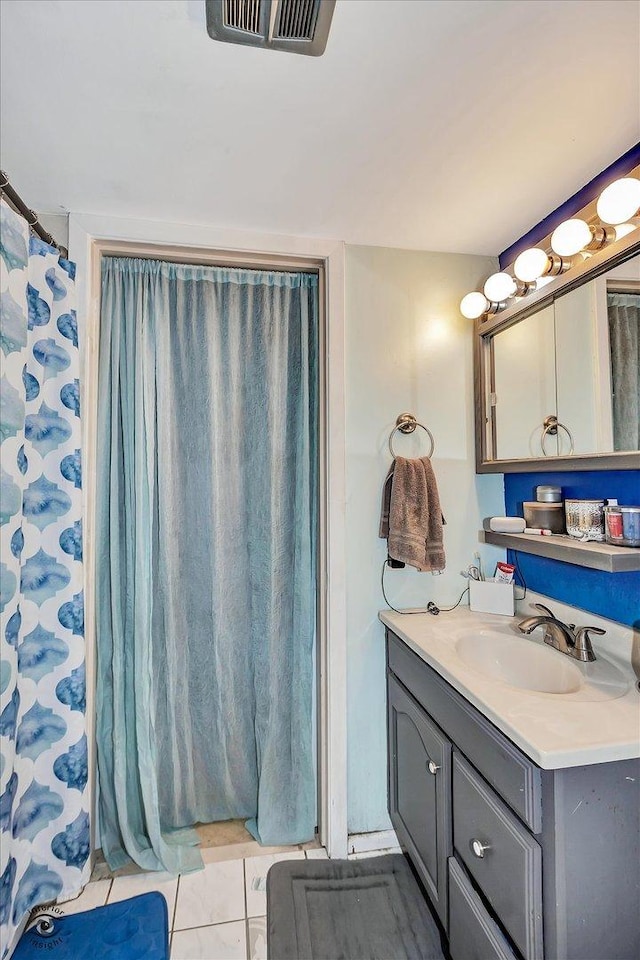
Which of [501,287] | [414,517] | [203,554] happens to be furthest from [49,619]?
[501,287]

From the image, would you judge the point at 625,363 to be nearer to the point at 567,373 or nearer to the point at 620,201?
the point at 567,373

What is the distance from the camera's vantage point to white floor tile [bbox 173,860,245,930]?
1433mm

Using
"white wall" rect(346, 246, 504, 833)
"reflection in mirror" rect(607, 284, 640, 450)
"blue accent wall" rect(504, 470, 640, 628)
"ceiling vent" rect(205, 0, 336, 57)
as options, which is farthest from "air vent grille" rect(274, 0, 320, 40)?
"blue accent wall" rect(504, 470, 640, 628)

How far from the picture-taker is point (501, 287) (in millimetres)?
1608

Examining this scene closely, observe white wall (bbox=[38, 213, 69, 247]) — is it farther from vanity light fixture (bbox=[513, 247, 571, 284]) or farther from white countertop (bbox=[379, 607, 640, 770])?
white countertop (bbox=[379, 607, 640, 770])

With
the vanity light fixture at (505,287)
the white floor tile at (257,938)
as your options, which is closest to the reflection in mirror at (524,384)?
the vanity light fixture at (505,287)

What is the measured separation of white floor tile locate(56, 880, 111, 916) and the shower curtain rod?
2094 mm

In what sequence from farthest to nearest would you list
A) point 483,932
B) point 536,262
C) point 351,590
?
point 351,590, point 536,262, point 483,932

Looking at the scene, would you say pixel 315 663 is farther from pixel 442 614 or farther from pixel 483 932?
pixel 483 932

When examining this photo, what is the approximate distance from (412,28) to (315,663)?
1851 millimetres

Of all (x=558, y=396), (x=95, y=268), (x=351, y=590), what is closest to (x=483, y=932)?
(x=351, y=590)

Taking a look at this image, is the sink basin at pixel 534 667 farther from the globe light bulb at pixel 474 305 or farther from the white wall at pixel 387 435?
the globe light bulb at pixel 474 305

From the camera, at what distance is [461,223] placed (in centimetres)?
159

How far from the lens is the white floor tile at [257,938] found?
133 centimetres
